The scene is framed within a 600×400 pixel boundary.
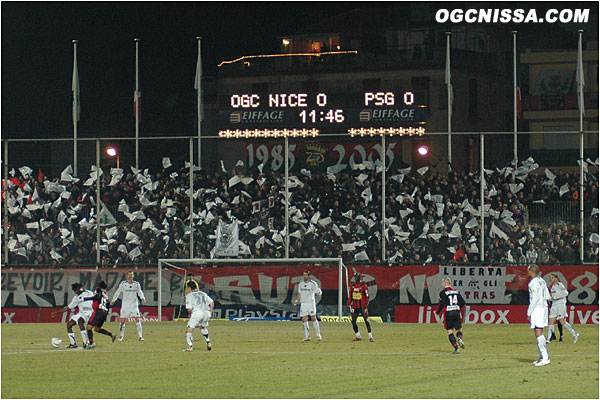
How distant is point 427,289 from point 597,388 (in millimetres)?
18681

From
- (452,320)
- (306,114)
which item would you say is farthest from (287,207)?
(452,320)

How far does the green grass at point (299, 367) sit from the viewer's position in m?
21.5

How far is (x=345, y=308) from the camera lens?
136 ft

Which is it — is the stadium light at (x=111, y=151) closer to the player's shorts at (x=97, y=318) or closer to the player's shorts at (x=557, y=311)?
the player's shorts at (x=97, y=318)

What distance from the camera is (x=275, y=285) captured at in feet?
137

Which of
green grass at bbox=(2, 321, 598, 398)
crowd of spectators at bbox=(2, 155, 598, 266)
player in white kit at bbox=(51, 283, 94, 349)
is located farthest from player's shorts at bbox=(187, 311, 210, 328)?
crowd of spectators at bbox=(2, 155, 598, 266)

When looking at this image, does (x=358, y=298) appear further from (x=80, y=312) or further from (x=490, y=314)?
(x=490, y=314)

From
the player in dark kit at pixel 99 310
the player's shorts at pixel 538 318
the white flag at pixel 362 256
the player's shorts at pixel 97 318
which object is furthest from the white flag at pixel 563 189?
the player's shorts at pixel 97 318

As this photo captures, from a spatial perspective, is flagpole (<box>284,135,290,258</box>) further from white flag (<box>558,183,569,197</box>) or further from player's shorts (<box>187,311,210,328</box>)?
player's shorts (<box>187,311,210,328</box>)

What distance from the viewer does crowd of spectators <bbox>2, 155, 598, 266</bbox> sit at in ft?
136

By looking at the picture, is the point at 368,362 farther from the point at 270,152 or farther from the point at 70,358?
the point at 270,152

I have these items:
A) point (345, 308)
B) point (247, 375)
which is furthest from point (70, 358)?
point (345, 308)

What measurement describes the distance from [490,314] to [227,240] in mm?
9965

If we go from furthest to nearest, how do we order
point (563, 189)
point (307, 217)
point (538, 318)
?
1. point (307, 217)
2. point (563, 189)
3. point (538, 318)
